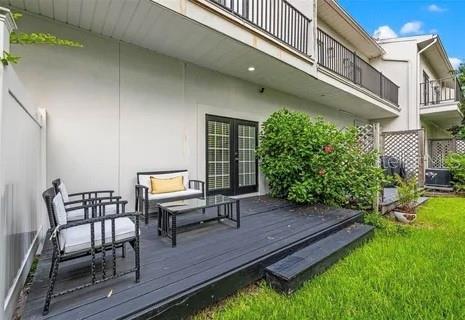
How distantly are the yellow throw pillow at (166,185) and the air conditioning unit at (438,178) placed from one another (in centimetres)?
942

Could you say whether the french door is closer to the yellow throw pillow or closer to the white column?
the yellow throw pillow

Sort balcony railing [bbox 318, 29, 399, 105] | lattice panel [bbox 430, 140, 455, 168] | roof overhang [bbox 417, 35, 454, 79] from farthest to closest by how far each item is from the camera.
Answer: lattice panel [bbox 430, 140, 455, 168]
roof overhang [bbox 417, 35, 454, 79]
balcony railing [bbox 318, 29, 399, 105]

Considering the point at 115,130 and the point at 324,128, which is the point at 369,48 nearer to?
the point at 324,128

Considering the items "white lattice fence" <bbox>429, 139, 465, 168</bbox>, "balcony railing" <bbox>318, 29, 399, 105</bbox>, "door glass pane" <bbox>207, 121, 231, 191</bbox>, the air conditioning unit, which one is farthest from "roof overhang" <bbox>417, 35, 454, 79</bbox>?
"door glass pane" <bbox>207, 121, 231, 191</bbox>

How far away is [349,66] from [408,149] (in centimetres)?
350

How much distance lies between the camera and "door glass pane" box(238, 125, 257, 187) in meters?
6.68

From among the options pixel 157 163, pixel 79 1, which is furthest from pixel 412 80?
pixel 79 1

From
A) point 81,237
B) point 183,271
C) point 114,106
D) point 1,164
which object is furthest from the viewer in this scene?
point 114,106

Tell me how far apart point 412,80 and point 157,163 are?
12028mm

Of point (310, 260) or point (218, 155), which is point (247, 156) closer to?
point (218, 155)

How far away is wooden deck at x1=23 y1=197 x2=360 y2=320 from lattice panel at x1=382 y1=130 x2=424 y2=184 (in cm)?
596

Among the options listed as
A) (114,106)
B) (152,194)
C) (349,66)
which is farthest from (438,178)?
(114,106)

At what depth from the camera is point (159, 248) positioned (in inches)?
124

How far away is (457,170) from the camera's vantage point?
8938mm
